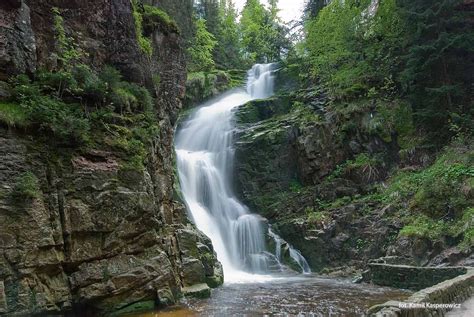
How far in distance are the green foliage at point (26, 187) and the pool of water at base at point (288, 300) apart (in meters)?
4.11

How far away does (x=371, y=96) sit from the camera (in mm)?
23188

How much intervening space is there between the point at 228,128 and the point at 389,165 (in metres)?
11.6

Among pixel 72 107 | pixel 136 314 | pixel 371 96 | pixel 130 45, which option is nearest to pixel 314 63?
pixel 371 96

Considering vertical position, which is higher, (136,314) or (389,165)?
(389,165)

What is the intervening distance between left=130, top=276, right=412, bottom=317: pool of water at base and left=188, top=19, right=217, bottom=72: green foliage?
25497 millimetres

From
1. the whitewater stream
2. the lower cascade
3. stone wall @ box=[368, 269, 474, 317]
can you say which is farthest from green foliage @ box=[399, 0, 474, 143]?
stone wall @ box=[368, 269, 474, 317]

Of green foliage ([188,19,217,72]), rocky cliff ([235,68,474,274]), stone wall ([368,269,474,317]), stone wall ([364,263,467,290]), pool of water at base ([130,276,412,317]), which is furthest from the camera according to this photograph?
green foliage ([188,19,217,72])

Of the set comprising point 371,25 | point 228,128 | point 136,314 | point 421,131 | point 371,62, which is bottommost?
point 136,314

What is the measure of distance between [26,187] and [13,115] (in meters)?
1.88

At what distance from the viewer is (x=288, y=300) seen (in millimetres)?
11898

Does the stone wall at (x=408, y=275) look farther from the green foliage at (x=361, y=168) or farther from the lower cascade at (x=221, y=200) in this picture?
the green foliage at (x=361, y=168)

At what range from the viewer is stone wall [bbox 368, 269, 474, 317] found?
6.03 metres

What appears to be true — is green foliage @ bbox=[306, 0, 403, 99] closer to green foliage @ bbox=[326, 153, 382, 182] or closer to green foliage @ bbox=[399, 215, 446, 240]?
green foliage @ bbox=[326, 153, 382, 182]

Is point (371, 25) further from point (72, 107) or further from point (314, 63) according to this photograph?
point (72, 107)
